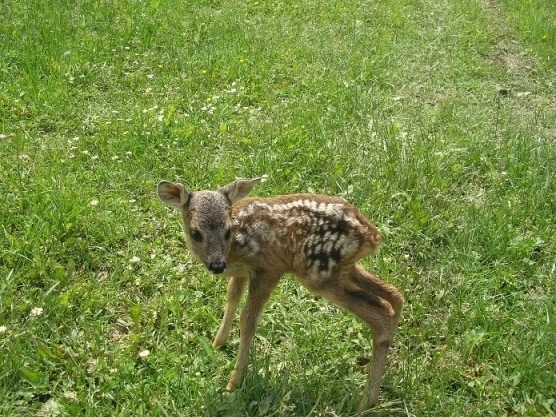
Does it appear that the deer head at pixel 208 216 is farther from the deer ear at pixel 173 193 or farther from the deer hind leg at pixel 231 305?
the deer hind leg at pixel 231 305

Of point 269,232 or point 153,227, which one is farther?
point 153,227

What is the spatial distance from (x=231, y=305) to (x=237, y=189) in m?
0.79

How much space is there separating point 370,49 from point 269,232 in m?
5.45

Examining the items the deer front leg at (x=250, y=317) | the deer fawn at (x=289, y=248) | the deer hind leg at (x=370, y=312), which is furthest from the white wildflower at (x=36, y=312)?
the deer hind leg at (x=370, y=312)

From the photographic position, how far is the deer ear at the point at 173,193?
3.96 metres

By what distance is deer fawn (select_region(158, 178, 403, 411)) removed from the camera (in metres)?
3.89

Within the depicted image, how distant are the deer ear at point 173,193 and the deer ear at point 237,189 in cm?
24

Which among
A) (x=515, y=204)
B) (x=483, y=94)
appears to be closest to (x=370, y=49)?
(x=483, y=94)

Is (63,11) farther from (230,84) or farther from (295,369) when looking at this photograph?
(295,369)

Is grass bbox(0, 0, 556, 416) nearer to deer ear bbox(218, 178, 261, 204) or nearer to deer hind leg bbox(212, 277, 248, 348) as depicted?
deer hind leg bbox(212, 277, 248, 348)

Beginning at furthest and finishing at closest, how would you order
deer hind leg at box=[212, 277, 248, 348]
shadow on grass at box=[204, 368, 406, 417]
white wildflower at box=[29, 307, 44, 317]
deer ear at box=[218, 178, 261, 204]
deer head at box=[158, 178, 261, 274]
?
deer hind leg at box=[212, 277, 248, 348] → deer ear at box=[218, 178, 261, 204] → white wildflower at box=[29, 307, 44, 317] → deer head at box=[158, 178, 261, 274] → shadow on grass at box=[204, 368, 406, 417]

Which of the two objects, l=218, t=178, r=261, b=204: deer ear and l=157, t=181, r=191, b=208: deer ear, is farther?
l=218, t=178, r=261, b=204: deer ear

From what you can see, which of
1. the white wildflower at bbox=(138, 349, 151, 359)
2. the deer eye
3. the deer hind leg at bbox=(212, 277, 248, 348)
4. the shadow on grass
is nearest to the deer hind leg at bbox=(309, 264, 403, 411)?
the shadow on grass

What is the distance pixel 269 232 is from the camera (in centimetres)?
405
